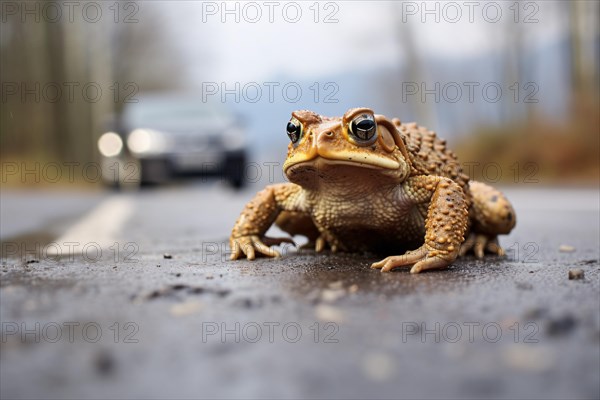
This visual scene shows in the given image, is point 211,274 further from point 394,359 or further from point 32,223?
point 32,223

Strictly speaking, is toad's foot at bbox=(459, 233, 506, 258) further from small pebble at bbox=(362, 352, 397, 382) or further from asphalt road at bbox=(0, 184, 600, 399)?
small pebble at bbox=(362, 352, 397, 382)

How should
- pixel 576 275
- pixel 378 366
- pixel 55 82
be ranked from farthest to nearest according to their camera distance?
pixel 55 82
pixel 576 275
pixel 378 366

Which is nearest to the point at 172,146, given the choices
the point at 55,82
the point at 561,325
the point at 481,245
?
the point at 481,245

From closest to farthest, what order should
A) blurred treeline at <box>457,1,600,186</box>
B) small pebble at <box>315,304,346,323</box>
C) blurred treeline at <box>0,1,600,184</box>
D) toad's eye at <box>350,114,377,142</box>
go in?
small pebble at <box>315,304,346,323</box> → toad's eye at <box>350,114,377,142</box> → blurred treeline at <box>457,1,600,186</box> → blurred treeline at <box>0,1,600,184</box>

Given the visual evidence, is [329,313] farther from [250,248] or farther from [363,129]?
[250,248]

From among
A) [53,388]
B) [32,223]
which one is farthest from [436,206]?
[32,223]

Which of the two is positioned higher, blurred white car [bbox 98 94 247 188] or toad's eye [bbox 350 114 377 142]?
toad's eye [bbox 350 114 377 142]

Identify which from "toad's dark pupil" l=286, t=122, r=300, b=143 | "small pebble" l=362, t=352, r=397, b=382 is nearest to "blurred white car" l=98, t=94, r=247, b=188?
"toad's dark pupil" l=286, t=122, r=300, b=143
